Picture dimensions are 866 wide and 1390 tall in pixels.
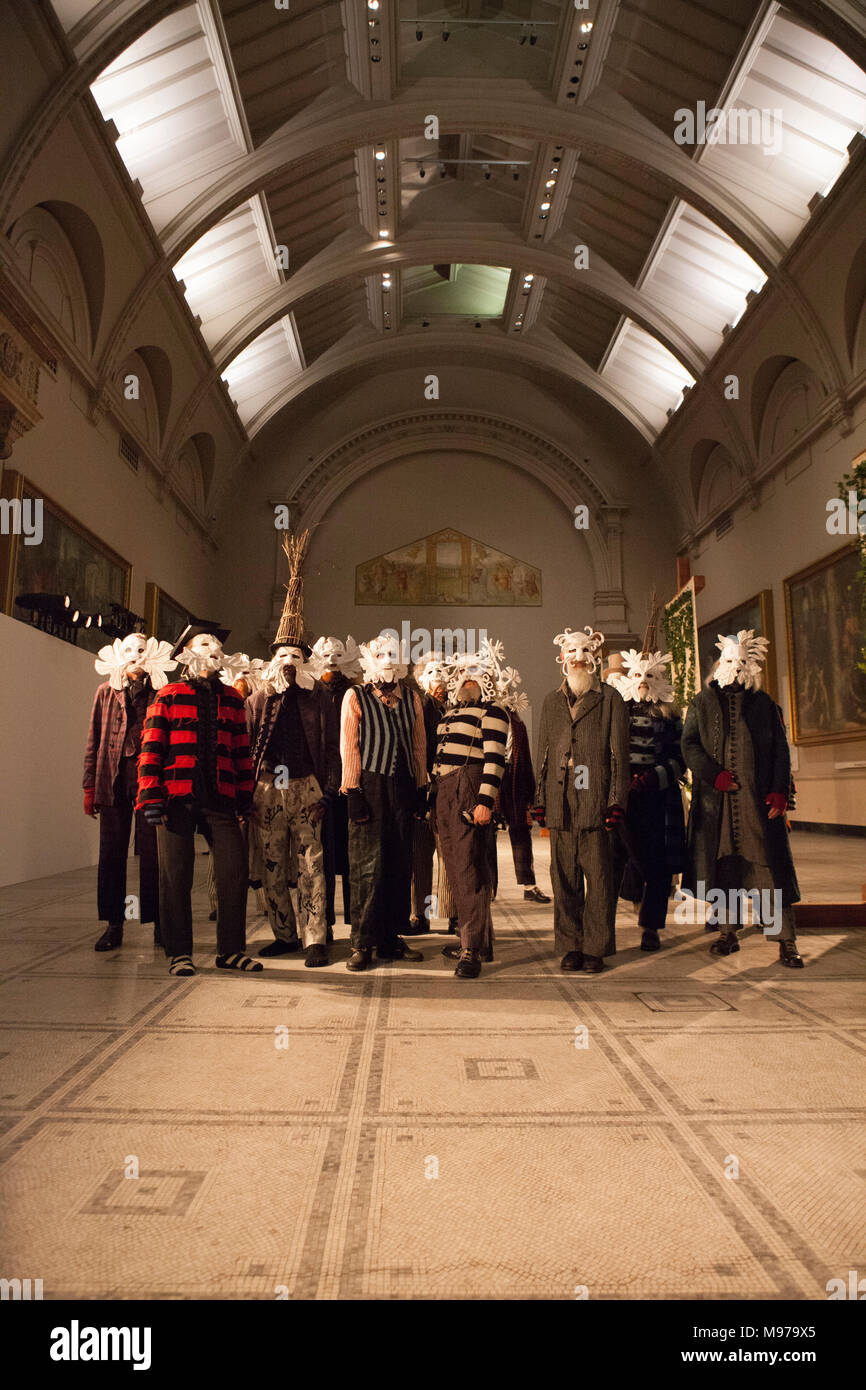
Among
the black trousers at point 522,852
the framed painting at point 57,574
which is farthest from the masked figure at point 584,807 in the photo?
the framed painting at point 57,574

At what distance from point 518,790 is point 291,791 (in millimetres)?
2350

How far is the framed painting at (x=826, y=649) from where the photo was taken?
448 inches

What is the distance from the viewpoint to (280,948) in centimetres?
468

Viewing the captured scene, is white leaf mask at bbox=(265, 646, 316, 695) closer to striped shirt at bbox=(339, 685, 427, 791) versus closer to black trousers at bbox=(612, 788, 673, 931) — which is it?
striped shirt at bbox=(339, 685, 427, 791)

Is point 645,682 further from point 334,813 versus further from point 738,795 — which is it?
point 334,813

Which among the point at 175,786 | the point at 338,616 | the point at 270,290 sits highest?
the point at 270,290

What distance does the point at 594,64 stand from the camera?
36.2 ft

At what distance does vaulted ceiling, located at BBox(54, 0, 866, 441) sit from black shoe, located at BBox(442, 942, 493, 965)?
28.5ft

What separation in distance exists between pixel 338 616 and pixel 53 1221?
55.9 feet

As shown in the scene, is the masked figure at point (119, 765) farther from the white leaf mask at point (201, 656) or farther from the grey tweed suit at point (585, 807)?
the grey tweed suit at point (585, 807)

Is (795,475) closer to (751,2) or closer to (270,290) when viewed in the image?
(751,2)

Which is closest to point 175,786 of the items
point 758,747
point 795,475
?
point 758,747

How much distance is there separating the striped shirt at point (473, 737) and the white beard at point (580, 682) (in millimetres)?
417

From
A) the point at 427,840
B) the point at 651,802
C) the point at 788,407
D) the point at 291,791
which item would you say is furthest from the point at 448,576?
the point at 291,791
